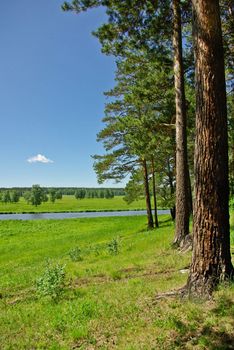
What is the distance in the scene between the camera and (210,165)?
5801mm

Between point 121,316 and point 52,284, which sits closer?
point 121,316

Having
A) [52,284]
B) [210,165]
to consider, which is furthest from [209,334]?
[52,284]

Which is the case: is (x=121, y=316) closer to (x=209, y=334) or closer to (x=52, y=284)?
(x=209, y=334)

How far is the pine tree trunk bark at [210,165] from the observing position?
5.75 m

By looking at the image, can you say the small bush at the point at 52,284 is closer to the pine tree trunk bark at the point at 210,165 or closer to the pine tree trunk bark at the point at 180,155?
the pine tree trunk bark at the point at 210,165

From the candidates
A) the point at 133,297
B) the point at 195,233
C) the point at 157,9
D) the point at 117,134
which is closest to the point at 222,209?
the point at 195,233

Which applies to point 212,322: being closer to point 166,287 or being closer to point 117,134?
point 166,287

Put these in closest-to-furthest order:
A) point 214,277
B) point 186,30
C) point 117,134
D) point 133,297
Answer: point 214,277 < point 133,297 < point 186,30 < point 117,134

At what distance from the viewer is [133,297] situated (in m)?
6.47

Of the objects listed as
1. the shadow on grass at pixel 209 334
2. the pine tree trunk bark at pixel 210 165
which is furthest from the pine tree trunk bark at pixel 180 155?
the shadow on grass at pixel 209 334

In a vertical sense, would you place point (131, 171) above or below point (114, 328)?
above

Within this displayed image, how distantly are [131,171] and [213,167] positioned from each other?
2282 centimetres

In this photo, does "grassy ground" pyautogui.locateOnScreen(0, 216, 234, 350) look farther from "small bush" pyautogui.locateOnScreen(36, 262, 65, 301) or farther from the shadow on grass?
"small bush" pyautogui.locateOnScreen(36, 262, 65, 301)

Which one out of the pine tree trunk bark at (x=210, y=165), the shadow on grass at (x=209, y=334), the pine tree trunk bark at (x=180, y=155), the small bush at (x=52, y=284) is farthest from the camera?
the pine tree trunk bark at (x=180, y=155)
